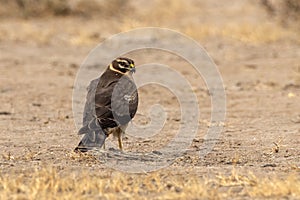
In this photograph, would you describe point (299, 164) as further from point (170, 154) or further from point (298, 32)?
point (298, 32)

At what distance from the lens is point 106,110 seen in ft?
27.8

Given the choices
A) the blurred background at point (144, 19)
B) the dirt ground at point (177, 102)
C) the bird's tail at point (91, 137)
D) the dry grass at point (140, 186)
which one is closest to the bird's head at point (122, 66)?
the dirt ground at point (177, 102)

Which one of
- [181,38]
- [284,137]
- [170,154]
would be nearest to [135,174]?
[170,154]

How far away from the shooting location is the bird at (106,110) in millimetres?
8398

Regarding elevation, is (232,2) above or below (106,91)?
above

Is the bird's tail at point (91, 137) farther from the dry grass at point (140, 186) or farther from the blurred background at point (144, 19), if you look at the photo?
the blurred background at point (144, 19)

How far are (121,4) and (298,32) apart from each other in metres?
5.09

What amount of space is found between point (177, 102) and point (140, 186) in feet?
19.3

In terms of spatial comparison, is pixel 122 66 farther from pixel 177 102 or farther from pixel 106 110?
pixel 177 102

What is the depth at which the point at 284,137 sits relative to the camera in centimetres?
1006

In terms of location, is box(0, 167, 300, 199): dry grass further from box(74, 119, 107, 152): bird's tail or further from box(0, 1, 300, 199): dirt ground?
box(74, 119, 107, 152): bird's tail

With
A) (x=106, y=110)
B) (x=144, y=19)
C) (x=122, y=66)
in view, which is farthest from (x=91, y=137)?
(x=144, y=19)

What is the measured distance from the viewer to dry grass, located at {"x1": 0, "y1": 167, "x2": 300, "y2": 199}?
22.2ft

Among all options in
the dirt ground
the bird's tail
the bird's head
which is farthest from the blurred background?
the bird's tail
